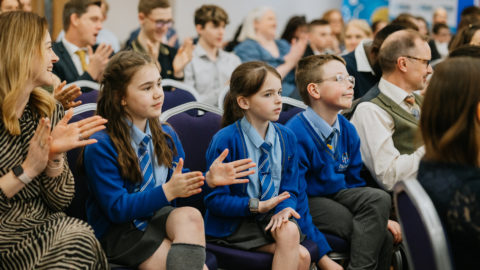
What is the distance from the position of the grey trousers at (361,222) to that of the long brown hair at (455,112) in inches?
36.7

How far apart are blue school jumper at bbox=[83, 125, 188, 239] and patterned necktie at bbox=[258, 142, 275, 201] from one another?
0.45m

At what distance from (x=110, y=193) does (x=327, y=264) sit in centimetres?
87

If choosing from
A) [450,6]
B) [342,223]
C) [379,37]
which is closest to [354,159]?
[342,223]

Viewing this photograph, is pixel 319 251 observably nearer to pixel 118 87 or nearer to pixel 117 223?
pixel 117 223

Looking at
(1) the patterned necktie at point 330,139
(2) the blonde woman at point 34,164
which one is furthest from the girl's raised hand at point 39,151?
(1) the patterned necktie at point 330,139

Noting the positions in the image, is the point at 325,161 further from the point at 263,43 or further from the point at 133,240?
the point at 263,43

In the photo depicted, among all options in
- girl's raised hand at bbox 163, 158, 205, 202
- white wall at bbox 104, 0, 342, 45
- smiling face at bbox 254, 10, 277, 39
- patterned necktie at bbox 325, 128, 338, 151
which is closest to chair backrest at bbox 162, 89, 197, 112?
patterned necktie at bbox 325, 128, 338, 151

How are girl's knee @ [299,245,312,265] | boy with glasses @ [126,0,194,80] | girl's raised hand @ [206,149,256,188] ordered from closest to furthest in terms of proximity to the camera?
1. girl's raised hand @ [206,149,256,188]
2. girl's knee @ [299,245,312,265]
3. boy with glasses @ [126,0,194,80]

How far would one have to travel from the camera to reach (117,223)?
2.10 metres

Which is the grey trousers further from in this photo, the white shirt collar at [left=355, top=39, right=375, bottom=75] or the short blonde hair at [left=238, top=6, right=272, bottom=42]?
the short blonde hair at [left=238, top=6, right=272, bottom=42]

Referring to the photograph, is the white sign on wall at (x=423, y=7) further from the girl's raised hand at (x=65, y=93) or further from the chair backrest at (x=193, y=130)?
the girl's raised hand at (x=65, y=93)

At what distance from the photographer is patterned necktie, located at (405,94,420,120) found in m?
2.95

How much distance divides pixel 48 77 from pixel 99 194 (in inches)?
15.9

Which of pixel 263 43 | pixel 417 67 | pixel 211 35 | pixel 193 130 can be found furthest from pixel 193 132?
pixel 263 43
